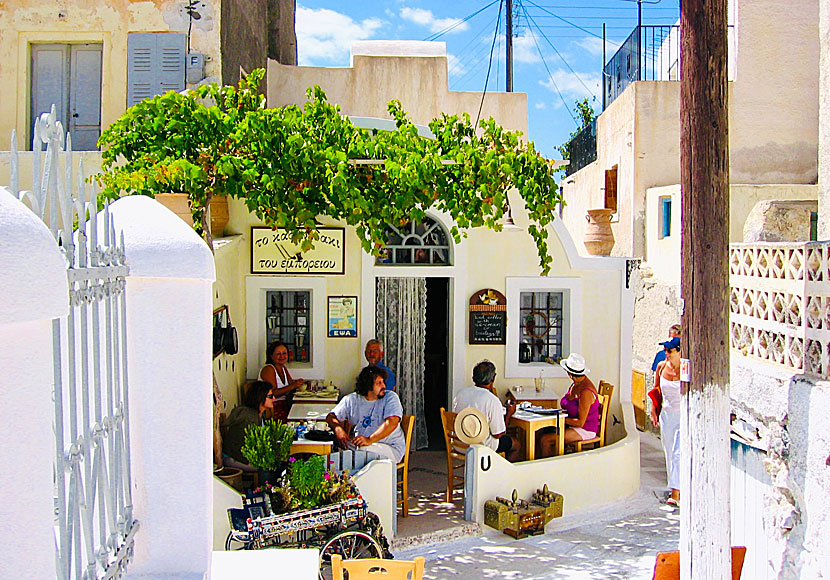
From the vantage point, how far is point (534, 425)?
9.14 metres

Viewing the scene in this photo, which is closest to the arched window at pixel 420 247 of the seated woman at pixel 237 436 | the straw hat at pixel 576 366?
the straw hat at pixel 576 366

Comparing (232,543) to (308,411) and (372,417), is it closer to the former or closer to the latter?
(372,417)

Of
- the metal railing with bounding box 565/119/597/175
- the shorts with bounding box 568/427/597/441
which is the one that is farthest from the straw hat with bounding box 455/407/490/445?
the metal railing with bounding box 565/119/597/175

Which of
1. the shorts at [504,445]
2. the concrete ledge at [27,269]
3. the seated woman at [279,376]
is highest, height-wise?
the concrete ledge at [27,269]

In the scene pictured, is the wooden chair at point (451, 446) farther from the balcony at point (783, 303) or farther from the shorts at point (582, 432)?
the balcony at point (783, 303)

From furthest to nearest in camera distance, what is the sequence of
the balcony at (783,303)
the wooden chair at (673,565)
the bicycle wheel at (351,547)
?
the bicycle wheel at (351,547) < the wooden chair at (673,565) < the balcony at (783,303)

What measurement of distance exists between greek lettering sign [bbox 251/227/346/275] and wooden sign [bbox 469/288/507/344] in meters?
1.74

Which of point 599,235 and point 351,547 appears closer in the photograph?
point 351,547

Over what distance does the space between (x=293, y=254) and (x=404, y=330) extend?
1751 mm

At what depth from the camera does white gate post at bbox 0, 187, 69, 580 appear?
176 cm

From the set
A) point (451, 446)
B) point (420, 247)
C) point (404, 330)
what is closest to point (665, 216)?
point (420, 247)

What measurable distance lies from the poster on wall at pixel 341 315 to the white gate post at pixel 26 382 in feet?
28.3

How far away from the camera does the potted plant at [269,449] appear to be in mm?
7238

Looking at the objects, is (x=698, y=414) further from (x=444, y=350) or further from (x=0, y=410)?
(x=444, y=350)
